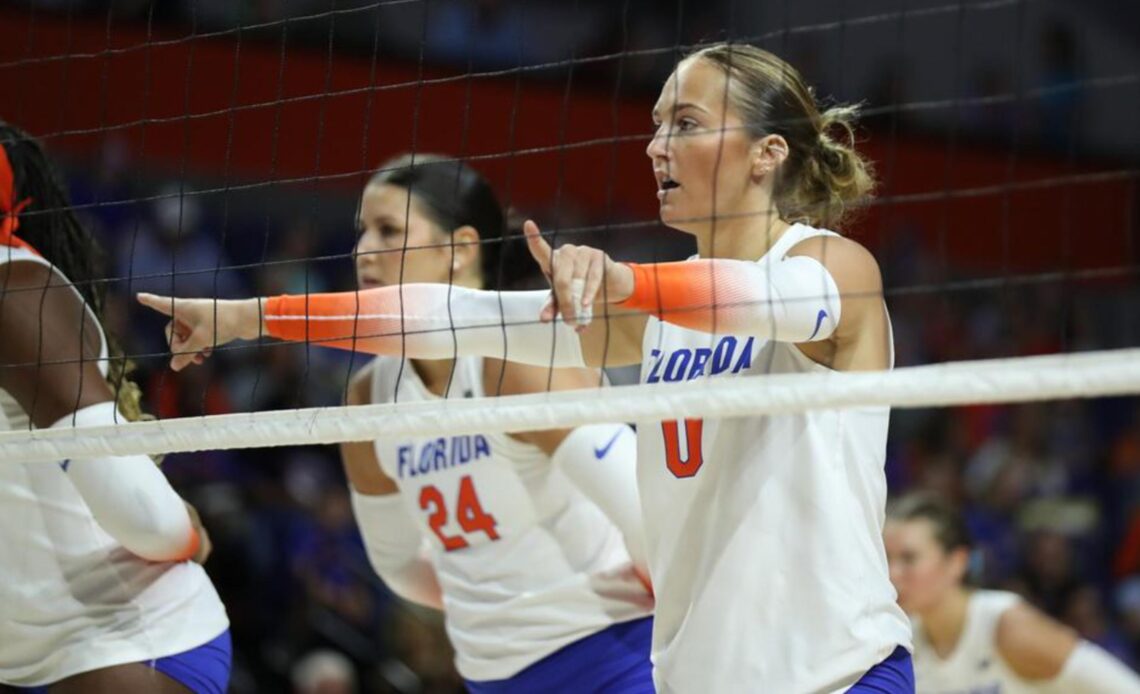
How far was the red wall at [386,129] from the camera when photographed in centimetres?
759

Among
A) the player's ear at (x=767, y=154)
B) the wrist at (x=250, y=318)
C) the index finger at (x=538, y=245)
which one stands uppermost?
the player's ear at (x=767, y=154)

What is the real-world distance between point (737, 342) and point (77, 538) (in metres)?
1.39

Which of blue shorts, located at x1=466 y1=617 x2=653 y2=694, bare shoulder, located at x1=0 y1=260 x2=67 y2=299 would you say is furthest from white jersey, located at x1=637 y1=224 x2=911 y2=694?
bare shoulder, located at x1=0 y1=260 x2=67 y2=299

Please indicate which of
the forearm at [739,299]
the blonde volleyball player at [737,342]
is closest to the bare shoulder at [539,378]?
the blonde volleyball player at [737,342]

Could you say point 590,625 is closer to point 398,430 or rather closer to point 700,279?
point 398,430

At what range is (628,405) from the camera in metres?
2.56

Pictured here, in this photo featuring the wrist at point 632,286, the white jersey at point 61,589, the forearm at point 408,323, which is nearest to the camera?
the wrist at point 632,286

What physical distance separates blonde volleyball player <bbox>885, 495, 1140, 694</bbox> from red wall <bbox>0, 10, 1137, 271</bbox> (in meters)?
2.04

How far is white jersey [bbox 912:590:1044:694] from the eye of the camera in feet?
16.5

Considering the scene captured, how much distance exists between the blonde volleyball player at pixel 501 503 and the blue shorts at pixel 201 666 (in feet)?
2.04

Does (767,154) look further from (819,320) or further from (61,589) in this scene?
(61,589)

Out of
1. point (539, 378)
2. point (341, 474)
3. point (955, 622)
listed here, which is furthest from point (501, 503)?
point (341, 474)

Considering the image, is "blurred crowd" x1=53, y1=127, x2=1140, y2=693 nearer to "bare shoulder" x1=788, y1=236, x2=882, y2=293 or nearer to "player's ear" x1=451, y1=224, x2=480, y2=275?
"player's ear" x1=451, y1=224, x2=480, y2=275

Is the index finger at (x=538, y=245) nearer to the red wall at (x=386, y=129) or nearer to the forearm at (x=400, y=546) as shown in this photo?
the forearm at (x=400, y=546)
